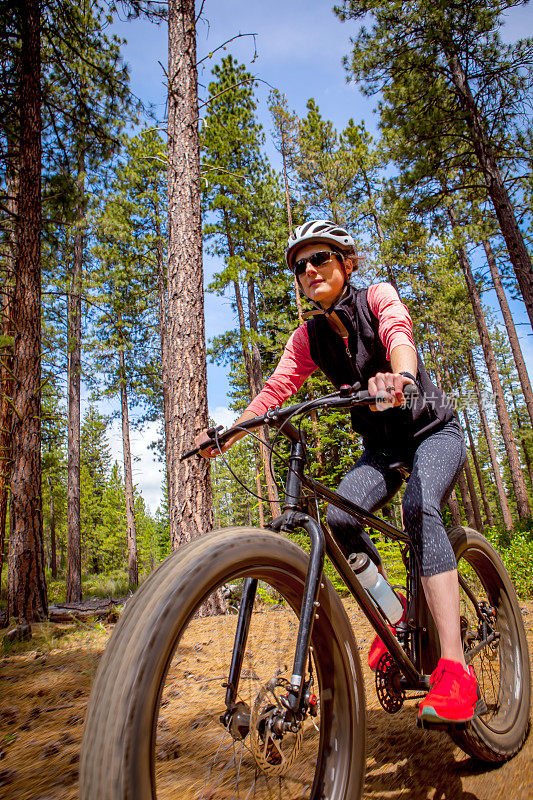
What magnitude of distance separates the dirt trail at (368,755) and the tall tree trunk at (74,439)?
1245 centimetres

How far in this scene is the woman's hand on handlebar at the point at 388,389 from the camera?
5.31 ft

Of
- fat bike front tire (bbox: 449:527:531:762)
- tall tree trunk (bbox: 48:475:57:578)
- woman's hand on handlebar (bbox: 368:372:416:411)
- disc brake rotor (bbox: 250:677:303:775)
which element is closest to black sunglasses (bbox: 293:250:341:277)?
woman's hand on handlebar (bbox: 368:372:416:411)

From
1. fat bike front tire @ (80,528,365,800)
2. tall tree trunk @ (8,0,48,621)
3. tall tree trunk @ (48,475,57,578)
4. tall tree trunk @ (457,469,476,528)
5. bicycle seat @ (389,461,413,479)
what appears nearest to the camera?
fat bike front tire @ (80,528,365,800)

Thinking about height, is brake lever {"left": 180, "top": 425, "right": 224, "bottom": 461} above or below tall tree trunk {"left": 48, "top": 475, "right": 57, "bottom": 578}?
below

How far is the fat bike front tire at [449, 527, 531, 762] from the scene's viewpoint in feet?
7.91

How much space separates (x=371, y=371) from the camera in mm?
2537

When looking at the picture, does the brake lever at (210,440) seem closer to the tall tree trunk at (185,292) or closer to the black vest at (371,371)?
the black vest at (371,371)

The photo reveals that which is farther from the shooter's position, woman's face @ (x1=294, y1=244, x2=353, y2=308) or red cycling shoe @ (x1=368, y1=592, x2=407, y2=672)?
woman's face @ (x1=294, y1=244, x2=353, y2=308)

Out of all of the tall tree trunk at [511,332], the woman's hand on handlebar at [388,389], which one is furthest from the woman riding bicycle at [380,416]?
the tall tree trunk at [511,332]

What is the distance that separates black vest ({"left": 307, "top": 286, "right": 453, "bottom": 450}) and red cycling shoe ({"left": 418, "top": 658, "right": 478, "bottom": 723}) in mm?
1094

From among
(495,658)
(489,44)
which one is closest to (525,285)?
(489,44)

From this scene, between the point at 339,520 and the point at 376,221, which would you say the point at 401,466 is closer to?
the point at 339,520

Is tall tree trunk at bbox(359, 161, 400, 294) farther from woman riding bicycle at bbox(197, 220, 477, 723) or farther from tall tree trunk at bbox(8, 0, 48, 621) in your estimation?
woman riding bicycle at bbox(197, 220, 477, 723)

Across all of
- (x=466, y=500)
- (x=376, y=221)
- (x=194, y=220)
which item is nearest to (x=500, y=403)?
(x=466, y=500)
